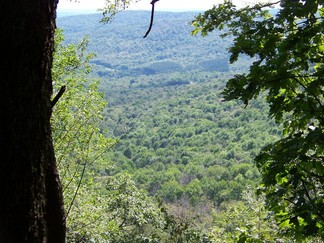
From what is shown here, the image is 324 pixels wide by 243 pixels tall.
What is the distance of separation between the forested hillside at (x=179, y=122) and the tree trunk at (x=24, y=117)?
1244 millimetres

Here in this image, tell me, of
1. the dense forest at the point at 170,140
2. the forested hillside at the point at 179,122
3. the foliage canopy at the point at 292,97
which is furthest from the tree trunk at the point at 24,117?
the forested hillside at the point at 179,122

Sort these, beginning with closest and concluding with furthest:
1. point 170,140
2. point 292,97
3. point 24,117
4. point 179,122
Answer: point 24,117, point 292,97, point 170,140, point 179,122

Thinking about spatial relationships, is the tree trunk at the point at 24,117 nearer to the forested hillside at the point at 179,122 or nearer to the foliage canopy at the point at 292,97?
the foliage canopy at the point at 292,97

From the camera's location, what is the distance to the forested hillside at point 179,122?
3384 centimetres

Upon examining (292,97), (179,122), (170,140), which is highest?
(292,97)

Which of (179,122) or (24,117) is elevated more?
(24,117)

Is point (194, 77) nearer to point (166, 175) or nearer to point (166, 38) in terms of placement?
point (166, 38)

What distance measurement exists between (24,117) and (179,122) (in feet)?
256

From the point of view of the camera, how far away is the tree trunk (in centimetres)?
102

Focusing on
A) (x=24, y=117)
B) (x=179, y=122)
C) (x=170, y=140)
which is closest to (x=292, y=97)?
(x=24, y=117)

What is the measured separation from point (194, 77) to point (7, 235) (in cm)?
12034

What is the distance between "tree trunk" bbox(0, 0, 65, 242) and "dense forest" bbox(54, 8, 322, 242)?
84 cm

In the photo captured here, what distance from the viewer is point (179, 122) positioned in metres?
78.9

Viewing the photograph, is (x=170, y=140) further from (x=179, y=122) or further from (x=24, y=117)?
(x=24, y=117)
